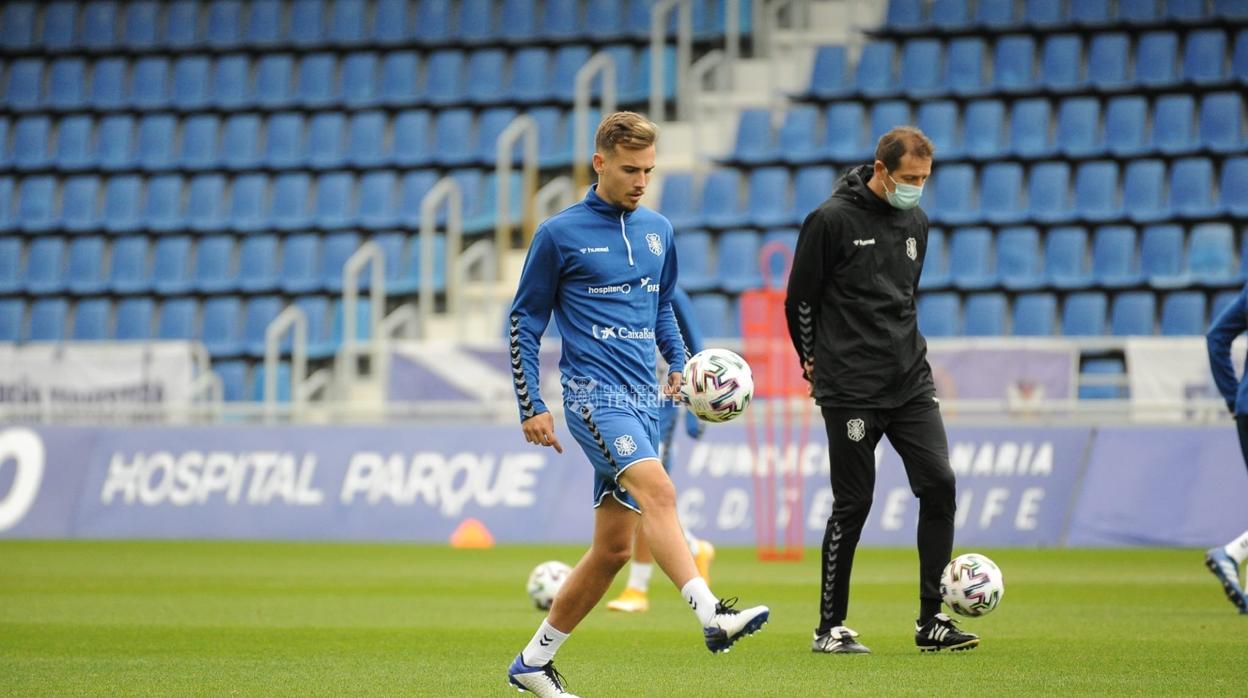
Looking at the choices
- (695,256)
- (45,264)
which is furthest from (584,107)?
(45,264)

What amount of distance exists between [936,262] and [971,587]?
13899 millimetres

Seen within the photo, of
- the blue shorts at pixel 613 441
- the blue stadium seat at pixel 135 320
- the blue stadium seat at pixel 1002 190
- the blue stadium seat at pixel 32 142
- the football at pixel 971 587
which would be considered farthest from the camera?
the blue stadium seat at pixel 32 142

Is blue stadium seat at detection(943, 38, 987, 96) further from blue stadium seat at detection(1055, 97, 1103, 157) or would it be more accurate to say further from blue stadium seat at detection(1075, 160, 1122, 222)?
blue stadium seat at detection(1075, 160, 1122, 222)

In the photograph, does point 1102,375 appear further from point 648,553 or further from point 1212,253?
point 648,553

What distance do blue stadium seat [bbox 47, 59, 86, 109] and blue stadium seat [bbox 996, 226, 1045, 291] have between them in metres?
13.7

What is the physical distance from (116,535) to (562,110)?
887 cm

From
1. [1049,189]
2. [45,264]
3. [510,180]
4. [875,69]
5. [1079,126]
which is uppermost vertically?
[875,69]

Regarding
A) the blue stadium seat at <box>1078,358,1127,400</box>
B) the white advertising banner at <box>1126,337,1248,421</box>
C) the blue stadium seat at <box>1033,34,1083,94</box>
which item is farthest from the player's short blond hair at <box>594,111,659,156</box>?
the blue stadium seat at <box>1033,34,1083,94</box>

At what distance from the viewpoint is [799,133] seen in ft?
76.6

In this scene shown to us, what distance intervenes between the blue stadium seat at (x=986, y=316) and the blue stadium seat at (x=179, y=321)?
988cm

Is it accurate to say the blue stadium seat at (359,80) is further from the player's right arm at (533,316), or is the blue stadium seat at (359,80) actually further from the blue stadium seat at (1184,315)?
the player's right arm at (533,316)

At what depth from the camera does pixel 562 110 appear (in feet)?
81.9

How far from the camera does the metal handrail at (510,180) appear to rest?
73.6 ft

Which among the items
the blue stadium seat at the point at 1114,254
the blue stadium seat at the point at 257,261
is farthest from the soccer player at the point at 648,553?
the blue stadium seat at the point at 257,261
